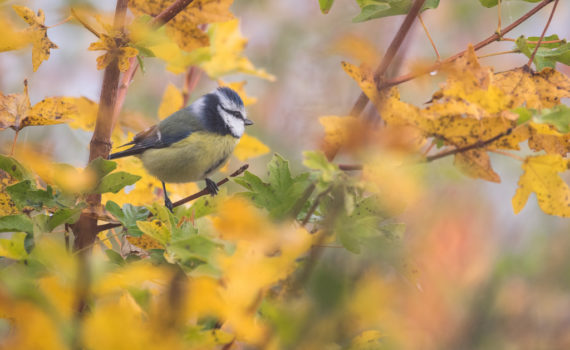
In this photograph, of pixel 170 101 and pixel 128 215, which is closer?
pixel 128 215

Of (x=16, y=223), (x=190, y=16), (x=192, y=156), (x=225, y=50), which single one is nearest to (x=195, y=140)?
(x=192, y=156)

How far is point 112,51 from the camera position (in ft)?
1.64

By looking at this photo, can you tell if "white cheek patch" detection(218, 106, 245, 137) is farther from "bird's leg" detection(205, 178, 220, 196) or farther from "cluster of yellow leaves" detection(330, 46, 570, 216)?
"cluster of yellow leaves" detection(330, 46, 570, 216)

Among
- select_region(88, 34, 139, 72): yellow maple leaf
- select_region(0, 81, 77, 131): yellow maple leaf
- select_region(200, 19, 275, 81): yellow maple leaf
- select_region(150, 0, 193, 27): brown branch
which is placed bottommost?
select_region(200, 19, 275, 81): yellow maple leaf

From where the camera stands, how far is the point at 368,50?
567mm

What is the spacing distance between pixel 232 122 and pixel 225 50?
433mm

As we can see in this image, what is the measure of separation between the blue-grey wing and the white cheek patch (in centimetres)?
5

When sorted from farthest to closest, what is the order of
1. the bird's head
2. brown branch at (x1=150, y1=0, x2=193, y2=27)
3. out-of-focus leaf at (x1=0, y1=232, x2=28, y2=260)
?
the bird's head → brown branch at (x1=150, y1=0, x2=193, y2=27) → out-of-focus leaf at (x1=0, y1=232, x2=28, y2=260)

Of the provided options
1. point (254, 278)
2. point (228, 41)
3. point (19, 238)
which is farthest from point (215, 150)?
point (254, 278)

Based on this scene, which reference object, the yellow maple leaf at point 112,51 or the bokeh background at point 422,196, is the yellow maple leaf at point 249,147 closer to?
the bokeh background at point 422,196

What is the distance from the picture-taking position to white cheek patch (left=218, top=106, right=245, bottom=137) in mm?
1235

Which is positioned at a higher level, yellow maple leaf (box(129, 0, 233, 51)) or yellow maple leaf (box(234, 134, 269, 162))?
yellow maple leaf (box(129, 0, 233, 51))

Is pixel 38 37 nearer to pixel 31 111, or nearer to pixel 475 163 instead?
pixel 31 111

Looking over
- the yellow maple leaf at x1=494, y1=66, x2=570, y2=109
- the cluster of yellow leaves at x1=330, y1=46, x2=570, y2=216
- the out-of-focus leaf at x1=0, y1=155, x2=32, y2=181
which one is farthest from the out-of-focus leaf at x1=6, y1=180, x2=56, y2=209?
the yellow maple leaf at x1=494, y1=66, x2=570, y2=109
